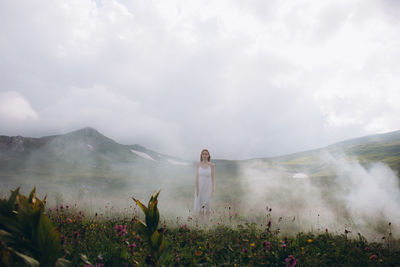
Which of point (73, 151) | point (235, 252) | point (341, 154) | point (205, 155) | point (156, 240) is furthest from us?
point (73, 151)

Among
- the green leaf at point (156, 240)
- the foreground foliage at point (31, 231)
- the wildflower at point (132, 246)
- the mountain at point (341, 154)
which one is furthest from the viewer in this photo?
the mountain at point (341, 154)

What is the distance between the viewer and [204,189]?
11789mm

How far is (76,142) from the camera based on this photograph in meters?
144

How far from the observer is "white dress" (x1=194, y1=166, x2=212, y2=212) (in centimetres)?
1170

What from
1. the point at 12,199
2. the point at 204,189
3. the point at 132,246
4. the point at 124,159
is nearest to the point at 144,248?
the point at 132,246

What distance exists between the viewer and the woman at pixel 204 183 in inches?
460

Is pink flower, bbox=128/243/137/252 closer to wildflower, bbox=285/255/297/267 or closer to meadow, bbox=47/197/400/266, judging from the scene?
meadow, bbox=47/197/400/266

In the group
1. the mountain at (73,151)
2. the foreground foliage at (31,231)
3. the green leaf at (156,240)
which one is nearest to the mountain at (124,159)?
the mountain at (73,151)

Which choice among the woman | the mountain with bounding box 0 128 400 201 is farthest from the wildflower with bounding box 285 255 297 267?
the mountain with bounding box 0 128 400 201

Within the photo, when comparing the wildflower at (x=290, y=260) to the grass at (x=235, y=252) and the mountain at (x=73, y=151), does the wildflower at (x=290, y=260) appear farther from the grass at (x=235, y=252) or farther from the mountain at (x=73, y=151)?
the mountain at (x=73, y=151)

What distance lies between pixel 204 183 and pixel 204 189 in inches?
12.4

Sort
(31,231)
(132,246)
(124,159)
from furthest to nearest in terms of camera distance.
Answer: (124,159)
(132,246)
(31,231)

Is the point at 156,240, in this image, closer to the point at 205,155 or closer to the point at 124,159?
the point at 205,155

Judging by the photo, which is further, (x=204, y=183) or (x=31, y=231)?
(x=204, y=183)
